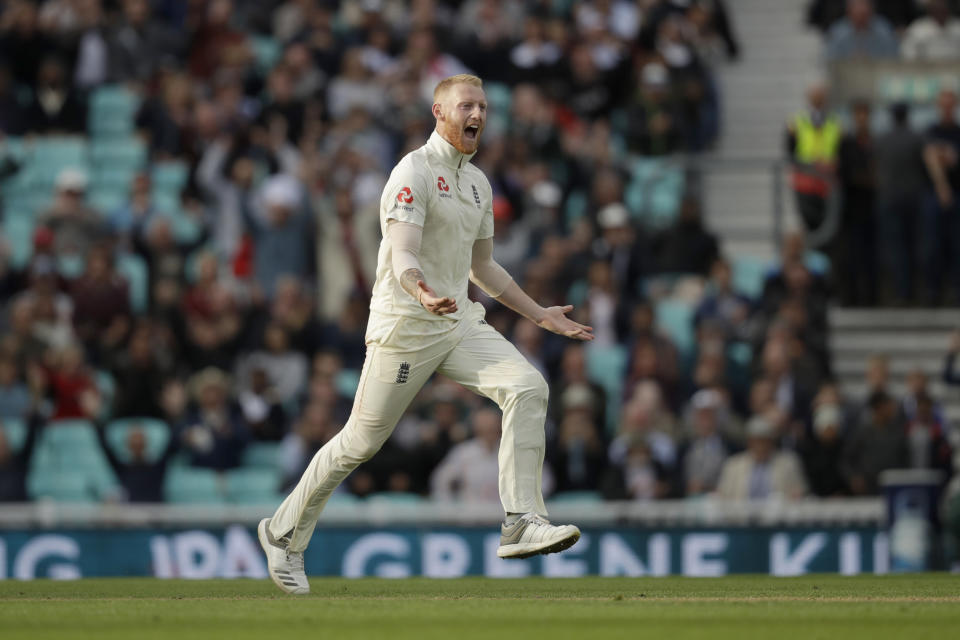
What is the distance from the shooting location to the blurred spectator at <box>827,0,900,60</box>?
2033 centimetres

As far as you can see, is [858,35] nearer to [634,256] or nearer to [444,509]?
[634,256]

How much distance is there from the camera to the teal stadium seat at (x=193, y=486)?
1595 centimetres

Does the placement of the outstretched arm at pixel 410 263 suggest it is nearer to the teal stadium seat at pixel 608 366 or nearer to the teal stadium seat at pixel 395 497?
the teal stadium seat at pixel 395 497

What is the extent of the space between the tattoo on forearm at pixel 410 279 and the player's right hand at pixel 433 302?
0.06 meters

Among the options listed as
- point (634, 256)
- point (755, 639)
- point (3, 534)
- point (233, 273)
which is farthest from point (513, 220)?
point (755, 639)

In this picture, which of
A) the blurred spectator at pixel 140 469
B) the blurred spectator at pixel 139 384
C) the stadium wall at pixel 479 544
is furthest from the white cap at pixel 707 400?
the blurred spectator at pixel 139 384

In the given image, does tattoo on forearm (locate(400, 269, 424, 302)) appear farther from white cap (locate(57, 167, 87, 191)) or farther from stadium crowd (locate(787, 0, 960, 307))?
stadium crowd (locate(787, 0, 960, 307))

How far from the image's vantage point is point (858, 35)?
20.3 metres

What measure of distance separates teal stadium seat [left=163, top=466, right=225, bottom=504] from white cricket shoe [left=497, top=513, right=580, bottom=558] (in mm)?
7328

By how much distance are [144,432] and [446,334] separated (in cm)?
736

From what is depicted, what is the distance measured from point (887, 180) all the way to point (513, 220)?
365 centimetres

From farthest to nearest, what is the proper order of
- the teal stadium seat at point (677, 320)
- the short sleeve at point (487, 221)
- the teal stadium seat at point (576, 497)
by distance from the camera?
1. the teal stadium seat at point (677, 320)
2. the teal stadium seat at point (576, 497)
3. the short sleeve at point (487, 221)

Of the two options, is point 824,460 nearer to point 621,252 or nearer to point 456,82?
point 621,252

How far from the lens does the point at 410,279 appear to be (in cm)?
868
